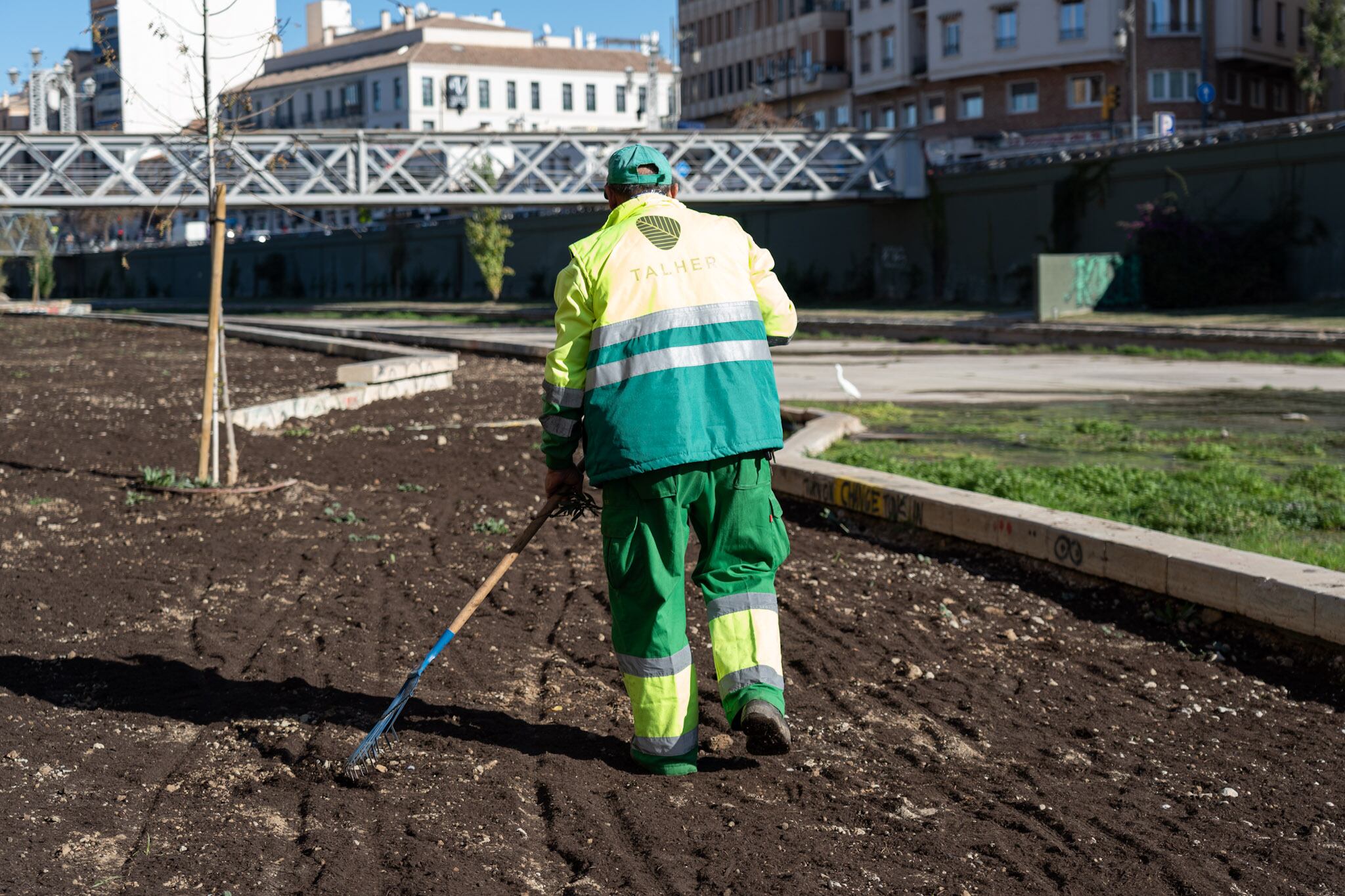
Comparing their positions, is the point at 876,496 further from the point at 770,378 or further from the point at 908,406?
the point at 908,406

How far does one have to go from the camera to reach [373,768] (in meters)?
4.53

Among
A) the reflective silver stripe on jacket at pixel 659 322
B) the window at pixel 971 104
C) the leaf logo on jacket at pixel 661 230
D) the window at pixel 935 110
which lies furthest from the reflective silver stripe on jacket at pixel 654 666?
the window at pixel 935 110

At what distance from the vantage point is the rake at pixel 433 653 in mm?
4500

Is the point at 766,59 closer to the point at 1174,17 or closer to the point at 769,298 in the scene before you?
the point at 1174,17

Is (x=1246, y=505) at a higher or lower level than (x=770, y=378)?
lower

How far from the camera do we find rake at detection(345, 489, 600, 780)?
177 inches

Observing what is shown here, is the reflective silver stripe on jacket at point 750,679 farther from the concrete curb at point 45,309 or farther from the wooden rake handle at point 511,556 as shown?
the concrete curb at point 45,309

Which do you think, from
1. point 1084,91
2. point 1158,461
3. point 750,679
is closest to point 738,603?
point 750,679

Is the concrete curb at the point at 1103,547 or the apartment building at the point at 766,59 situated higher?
the apartment building at the point at 766,59

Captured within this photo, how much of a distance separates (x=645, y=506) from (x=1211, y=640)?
2.82 m

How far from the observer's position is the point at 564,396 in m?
4.47

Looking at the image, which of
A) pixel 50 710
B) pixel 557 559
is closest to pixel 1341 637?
pixel 557 559

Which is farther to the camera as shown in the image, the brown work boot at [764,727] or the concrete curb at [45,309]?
the concrete curb at [45,309]

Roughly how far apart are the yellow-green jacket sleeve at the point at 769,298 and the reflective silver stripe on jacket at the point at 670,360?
218mm
